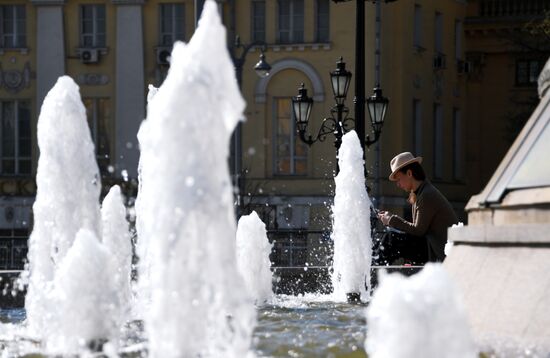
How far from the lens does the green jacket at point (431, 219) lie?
1212 centimetres

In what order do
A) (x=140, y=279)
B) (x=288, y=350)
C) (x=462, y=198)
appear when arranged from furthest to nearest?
(x=462, y=198), (x=140, y=279), (x=288, y=350)

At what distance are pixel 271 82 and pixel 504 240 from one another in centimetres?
3610

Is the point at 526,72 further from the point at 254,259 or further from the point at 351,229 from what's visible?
the point at 254,259

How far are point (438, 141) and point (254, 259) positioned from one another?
32.4 meters

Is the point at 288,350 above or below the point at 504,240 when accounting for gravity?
below

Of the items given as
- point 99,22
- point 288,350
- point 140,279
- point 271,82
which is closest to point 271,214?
point 271,82

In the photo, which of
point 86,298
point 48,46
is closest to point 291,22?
point 48,46

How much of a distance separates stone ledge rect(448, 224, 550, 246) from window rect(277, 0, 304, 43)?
35086mm

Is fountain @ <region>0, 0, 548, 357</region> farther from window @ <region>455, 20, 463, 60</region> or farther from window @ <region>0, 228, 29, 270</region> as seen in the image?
window @ <region>455, 20, 463, 60</region>

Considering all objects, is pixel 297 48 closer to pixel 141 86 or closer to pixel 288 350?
pixel 141 86

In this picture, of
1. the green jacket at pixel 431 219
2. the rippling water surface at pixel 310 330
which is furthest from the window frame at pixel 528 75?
the rippling water surface at pixel 310 330

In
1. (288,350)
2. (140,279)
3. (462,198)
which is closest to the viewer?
(288,350)

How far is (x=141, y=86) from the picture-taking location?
4353cm

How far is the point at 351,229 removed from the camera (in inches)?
588
